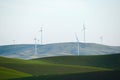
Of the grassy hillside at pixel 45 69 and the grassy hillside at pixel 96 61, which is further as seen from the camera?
the grassy hillside at pixel 96 61

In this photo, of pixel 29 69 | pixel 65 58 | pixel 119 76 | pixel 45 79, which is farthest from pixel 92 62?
pixel 45 79

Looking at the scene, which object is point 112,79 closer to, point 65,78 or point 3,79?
point 65,78

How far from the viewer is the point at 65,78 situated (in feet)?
115

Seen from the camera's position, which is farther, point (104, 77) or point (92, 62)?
point (92, 62)

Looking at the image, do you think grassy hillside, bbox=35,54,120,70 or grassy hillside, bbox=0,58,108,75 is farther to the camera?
grassy hillside, bbox=35,54,120,70

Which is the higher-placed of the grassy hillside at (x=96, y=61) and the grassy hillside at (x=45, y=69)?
the grassy hillside at (x=45, y=69)

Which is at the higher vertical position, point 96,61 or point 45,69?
point 45,69

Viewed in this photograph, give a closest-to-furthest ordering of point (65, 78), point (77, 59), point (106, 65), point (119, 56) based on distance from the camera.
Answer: point (65, 78) → point (106, 65) → point (119, 56) → point (77, 59)

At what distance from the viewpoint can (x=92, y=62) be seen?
67062 mm

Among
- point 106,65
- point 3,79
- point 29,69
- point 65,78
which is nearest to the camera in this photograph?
point 3,79

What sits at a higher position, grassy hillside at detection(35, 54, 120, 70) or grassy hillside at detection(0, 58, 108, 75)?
grassy hillside at detection(0, 58, 108, 75)

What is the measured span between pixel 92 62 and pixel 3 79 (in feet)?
123

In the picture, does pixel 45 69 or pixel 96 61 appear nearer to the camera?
pixel 45 69

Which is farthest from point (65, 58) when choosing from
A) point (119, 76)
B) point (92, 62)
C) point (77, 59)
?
point (119, 76)
